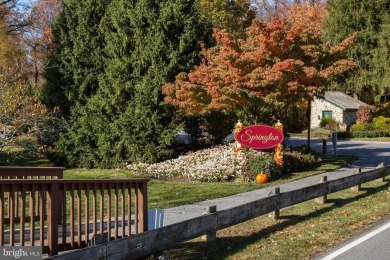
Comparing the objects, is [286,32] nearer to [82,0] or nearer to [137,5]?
[137,5]

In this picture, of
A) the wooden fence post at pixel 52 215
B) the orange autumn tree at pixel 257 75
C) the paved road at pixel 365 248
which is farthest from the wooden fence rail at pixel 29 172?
the orange autumn tree at pixel 257 75

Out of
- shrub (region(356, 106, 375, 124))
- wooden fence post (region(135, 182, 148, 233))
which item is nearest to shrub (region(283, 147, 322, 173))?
wooden fence post (region(135, 182, 148, 233))

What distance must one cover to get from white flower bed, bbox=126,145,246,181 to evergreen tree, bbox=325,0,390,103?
1289 inches

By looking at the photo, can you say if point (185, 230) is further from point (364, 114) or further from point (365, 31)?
point (365, 31)

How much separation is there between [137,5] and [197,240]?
610 inches

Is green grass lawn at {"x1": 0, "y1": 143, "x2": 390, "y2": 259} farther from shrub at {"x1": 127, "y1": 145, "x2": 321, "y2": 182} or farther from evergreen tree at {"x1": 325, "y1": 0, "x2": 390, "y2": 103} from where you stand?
evergreen tree at {"x1": 325, "y1": 0, "x2": 390, "y2": 103}

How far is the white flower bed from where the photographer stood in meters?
19.8

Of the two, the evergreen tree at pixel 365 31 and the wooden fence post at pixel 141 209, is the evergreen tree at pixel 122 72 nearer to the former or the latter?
the wooden fence post at pixel 141 209

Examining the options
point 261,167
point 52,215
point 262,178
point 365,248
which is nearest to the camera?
point 52,215

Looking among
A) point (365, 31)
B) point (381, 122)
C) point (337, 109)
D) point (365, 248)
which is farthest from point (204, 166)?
point (365, 31)

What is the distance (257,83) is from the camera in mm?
20562

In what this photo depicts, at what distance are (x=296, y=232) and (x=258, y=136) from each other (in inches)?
405

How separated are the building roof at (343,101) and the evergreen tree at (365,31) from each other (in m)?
1.45

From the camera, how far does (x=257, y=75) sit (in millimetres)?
20375
